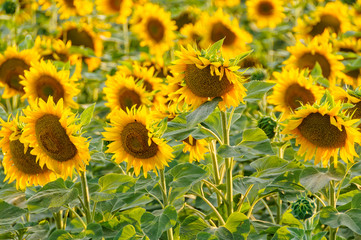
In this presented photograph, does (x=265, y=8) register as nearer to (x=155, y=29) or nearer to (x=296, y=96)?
(x=155, y=29)

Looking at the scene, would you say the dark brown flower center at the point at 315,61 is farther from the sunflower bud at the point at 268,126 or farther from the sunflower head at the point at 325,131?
the sunflower head at the point at 325,131

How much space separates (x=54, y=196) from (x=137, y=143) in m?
0.26

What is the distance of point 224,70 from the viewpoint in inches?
59.0

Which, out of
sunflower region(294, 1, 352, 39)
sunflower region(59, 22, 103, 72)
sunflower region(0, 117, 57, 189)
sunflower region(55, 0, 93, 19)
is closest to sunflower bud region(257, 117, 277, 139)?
sunflower region(0, 117, 57, 189)

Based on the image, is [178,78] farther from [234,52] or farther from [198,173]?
[234,52]

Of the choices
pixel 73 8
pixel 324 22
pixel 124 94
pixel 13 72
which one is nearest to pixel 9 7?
pixel 73 8

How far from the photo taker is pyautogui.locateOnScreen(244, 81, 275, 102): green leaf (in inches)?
63.6

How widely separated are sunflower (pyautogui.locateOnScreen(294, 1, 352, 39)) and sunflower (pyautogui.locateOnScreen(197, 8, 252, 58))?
33 centimetres

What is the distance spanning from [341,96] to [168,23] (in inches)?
69.8

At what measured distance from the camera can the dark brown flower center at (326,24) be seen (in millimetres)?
3156

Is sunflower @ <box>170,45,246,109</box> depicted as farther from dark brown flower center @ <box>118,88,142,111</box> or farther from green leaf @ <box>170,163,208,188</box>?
dark brown flower center @ <box>118,88,142,111</box>

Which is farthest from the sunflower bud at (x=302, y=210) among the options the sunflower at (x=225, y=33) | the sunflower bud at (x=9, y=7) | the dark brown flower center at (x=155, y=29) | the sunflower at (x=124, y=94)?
the sunflower bud at (x=9, y=7)

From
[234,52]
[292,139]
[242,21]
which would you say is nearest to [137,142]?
[292,139]

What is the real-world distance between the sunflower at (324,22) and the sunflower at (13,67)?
148 centimetres
